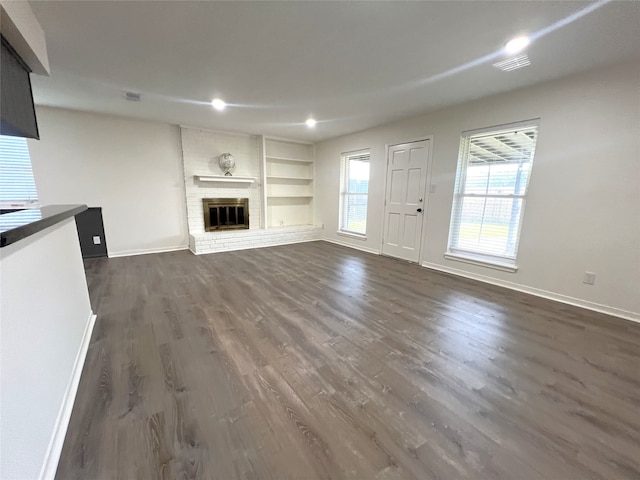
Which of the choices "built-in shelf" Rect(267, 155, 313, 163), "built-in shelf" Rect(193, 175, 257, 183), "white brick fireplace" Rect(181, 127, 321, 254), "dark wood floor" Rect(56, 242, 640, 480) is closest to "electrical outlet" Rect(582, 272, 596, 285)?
"dark wood floor" Rect(56, 242, 640, 480)

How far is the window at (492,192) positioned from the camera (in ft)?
10.5

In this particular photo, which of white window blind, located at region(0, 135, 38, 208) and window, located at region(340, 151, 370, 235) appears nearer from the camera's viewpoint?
white window blind, located at region(0, 135, 38, 208)

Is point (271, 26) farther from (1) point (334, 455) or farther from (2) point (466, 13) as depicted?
(1) point (334, 455)

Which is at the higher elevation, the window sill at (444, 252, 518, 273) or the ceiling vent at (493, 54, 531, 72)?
the ceiling vent at (493, 54, 531, 72)

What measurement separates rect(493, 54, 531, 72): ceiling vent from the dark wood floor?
2.45m

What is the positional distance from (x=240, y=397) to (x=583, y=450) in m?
1.80

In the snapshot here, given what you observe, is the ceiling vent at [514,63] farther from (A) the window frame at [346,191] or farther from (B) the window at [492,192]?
(A) the window frame at [346,191]

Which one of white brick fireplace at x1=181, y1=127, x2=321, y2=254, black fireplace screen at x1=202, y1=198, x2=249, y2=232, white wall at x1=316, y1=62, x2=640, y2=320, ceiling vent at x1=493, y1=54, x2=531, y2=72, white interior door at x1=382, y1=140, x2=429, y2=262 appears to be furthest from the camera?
black fireplace screen at x1=202, y1=198, x2=249, y2=232

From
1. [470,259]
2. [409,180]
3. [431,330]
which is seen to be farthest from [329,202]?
[431,330]

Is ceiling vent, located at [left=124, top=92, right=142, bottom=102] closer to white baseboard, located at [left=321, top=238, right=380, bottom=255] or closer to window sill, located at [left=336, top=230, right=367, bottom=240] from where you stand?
window sill, located at [left=336, top=230, right=367, bottom=240]

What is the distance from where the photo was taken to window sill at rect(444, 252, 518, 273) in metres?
3.35

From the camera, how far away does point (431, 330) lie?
232 cm

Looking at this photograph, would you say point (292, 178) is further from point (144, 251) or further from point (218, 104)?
point (144, 251)

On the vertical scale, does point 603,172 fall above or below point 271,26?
below
